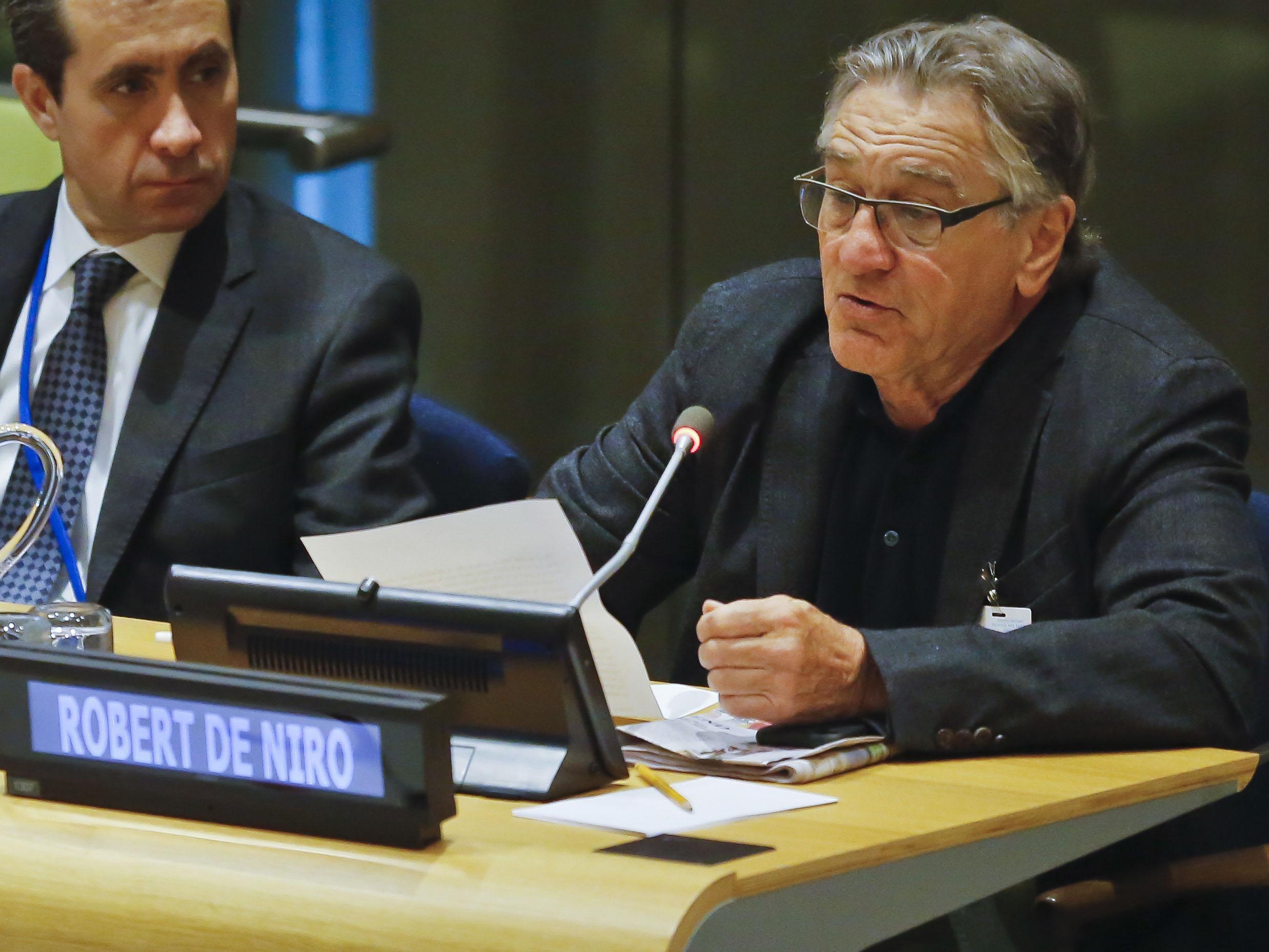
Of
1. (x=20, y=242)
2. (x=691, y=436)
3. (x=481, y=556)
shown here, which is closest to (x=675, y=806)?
(x=481, y=556)

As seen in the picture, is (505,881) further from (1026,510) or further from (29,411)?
(29,411)

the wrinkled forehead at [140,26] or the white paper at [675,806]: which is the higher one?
the wrinkled forehead at [140,26]

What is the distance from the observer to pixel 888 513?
1799 mm

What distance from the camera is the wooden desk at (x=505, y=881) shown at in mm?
896

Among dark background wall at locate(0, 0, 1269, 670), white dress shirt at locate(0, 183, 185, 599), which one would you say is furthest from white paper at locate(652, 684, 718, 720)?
dark background wall at locate(0, 0, 1269, 670)

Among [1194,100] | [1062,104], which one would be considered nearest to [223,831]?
[1062,104]

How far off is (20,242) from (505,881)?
168 centimetres

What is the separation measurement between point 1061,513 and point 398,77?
87.4 inches

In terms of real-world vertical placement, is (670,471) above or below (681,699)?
above

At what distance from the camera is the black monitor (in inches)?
43.6

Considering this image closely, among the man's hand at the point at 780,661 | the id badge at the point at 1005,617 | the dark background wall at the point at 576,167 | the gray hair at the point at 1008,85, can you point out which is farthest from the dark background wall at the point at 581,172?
the man's hand at the point at 780,661

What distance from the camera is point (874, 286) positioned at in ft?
5.58

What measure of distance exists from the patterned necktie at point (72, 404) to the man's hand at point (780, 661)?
42.2 inches

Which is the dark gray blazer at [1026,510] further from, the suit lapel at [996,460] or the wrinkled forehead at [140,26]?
the wrinkled forehead at [140,26]
